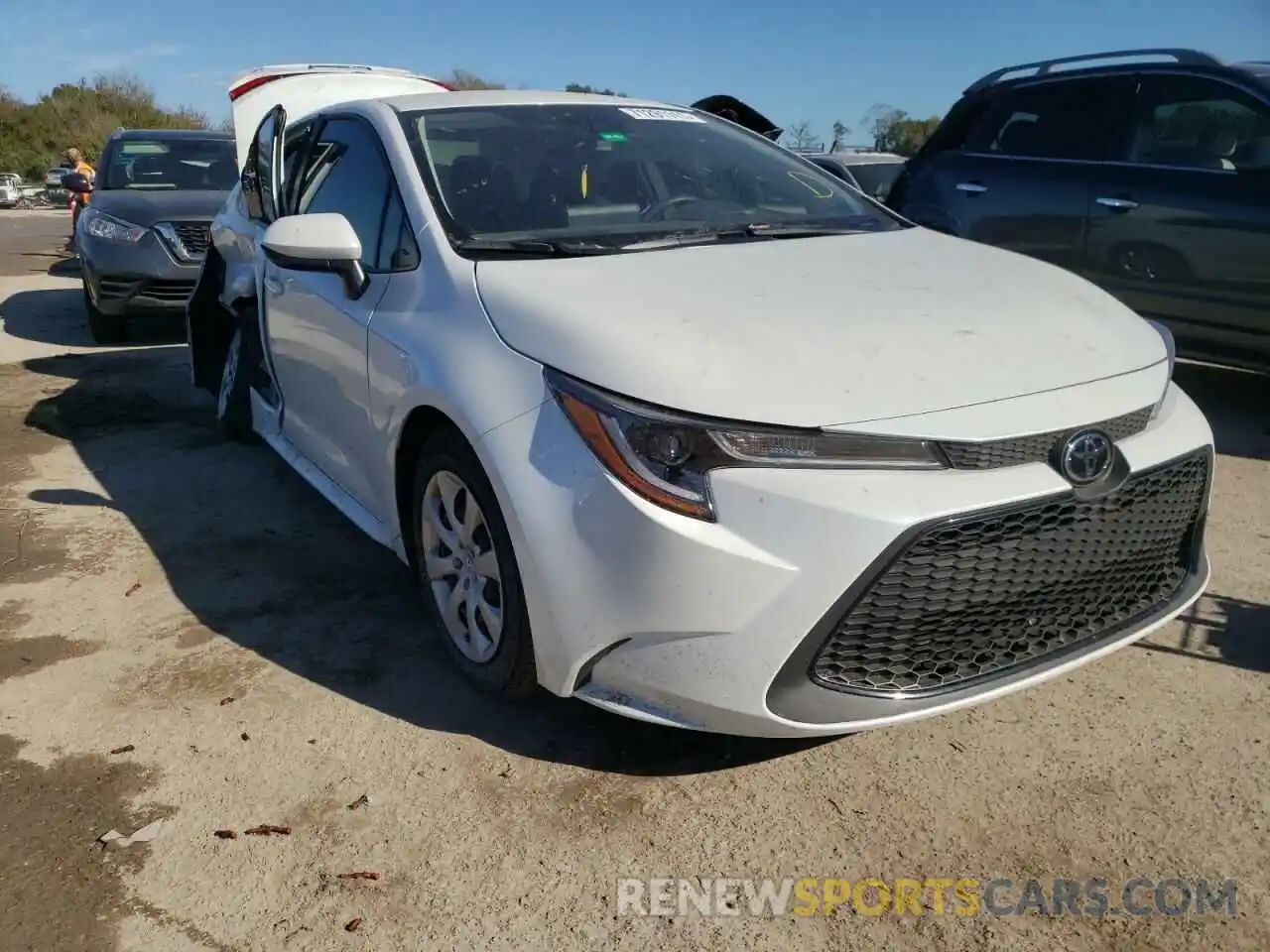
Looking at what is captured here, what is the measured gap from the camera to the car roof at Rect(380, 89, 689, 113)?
12.1ft

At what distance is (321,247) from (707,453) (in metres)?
1.52

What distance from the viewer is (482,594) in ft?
9.13

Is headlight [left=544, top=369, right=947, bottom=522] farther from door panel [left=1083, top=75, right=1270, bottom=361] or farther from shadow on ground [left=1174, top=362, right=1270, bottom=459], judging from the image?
door panel [left=1083, top=75, right=1270, bottom=361]

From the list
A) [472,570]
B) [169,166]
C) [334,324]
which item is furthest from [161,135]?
[472,570]

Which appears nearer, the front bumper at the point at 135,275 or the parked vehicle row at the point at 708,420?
the parked vehicle row at the point at 708,420

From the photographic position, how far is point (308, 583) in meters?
3.74

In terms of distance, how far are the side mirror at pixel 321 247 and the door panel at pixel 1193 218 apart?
4.04m

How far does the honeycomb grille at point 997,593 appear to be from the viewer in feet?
7.18

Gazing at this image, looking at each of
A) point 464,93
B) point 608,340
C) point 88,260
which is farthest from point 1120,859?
point 88,260

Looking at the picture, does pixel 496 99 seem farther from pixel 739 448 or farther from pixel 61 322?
pixel 61 322

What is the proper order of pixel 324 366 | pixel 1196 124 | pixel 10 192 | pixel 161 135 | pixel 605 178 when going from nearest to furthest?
pixel 605 178 < pixel 324 366 < pixel 1196 124 < pixel 161 135 < pixel 10 192

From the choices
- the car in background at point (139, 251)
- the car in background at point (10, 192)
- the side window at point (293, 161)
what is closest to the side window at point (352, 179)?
the side window at point (293, 161)

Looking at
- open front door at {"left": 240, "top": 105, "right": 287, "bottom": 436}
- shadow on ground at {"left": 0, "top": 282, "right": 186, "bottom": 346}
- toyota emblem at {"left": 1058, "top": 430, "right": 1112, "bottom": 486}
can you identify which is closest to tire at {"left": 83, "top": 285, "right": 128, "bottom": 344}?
shadow on ground at {"left": 0, "top": 282, "right": 186, "bottom": 346}

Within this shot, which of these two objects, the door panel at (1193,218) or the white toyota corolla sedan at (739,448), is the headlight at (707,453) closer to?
the white toyota corolla sedan at (739,448)
